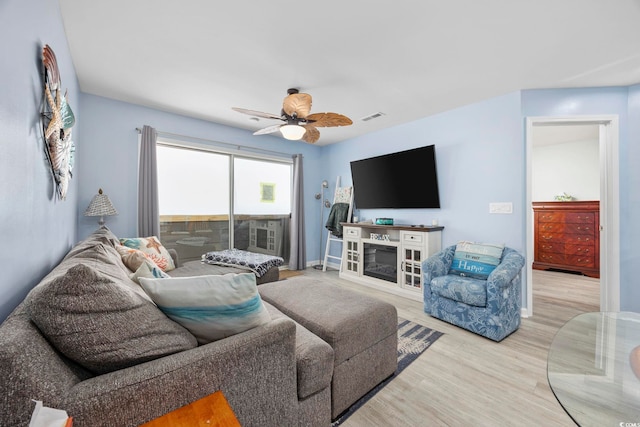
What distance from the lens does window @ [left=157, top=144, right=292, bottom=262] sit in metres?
3.90

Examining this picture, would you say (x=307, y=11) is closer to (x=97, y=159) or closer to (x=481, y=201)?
(x=481, y=201)

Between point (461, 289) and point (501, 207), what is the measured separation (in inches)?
49.1

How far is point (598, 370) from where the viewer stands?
1.19m

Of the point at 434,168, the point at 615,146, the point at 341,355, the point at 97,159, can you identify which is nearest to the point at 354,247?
the point at 434,168

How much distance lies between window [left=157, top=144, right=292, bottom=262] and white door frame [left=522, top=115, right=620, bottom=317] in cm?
378

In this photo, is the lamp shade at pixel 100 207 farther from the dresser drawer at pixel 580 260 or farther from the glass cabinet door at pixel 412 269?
the dresser drawer at pixel 580 260

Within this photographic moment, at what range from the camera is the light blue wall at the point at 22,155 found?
975 millimetres

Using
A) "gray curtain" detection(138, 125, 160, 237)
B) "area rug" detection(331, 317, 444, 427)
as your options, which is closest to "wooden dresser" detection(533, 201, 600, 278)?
"area rug" detection(331, 317, 444, 427)

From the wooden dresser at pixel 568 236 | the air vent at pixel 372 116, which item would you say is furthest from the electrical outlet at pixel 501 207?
the wooden dresser at pixel 568 236

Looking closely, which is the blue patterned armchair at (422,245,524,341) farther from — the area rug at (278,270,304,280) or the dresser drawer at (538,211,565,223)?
the dresser drawer at (538,211,565,223)

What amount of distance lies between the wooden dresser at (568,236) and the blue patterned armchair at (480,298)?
3.22m

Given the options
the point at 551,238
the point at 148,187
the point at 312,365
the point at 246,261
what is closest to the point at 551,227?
the point at 551,238

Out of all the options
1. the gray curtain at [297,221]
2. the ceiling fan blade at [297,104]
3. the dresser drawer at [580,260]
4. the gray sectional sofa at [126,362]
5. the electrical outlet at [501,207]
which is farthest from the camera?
the gray curtain at [297,221]

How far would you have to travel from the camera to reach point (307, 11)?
5.99ft
